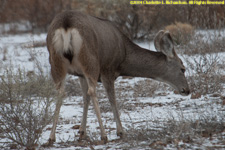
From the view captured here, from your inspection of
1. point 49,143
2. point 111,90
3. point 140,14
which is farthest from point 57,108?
point 140,14

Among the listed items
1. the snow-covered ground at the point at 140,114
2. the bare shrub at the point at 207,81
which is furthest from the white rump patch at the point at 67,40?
the bare shrub at the point at 207,81

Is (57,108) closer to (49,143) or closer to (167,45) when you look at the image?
(49,143)

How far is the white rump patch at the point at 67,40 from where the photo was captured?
5223mm

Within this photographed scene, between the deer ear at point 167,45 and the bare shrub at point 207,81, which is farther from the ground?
the deer ear at point 167,45

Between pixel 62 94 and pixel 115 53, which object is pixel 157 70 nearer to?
pixel 115 53

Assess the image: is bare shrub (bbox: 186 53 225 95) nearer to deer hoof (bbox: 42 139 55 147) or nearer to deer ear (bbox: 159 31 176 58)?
deer ear (bbox: 159 31 176 58)

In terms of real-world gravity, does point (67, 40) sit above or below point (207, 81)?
above

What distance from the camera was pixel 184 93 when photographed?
24.3ft

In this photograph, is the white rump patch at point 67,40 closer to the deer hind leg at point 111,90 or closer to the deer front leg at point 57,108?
the deer front leg at point 57,108

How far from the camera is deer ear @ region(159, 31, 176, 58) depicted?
679cm

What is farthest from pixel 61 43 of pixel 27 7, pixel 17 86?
pixel 27 7

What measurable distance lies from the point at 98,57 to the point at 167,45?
5.89ft

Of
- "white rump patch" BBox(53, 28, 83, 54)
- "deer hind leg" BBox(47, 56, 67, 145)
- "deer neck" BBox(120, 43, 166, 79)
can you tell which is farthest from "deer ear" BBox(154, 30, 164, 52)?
"deer hind leg" BBox(47, 56, 67, 145)

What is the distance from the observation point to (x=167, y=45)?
6996 mm
